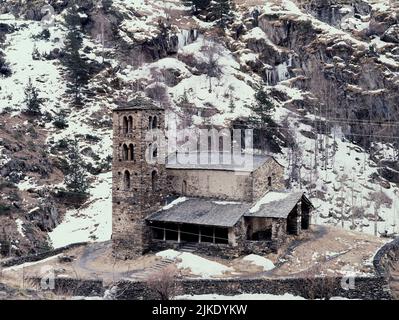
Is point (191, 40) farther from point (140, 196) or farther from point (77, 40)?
point (140, 196)

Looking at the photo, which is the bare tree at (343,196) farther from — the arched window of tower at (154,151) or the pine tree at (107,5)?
the pine tree at (107,5)

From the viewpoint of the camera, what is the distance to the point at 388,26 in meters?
98.4

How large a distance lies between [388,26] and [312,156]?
3470 cm

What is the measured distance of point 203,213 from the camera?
3781 cm

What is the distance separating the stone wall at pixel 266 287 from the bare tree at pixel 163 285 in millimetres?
319

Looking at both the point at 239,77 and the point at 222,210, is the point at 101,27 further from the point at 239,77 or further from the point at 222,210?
the point at 222,210

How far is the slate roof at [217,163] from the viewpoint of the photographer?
39.0 metres

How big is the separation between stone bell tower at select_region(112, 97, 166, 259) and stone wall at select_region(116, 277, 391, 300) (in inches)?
309

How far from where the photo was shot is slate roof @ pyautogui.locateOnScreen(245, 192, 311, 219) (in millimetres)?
36781

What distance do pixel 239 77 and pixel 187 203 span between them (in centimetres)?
5465

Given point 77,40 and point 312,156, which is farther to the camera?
point 77,40

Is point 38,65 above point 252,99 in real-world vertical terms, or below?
above

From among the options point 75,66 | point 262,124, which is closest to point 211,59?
point 262,124
